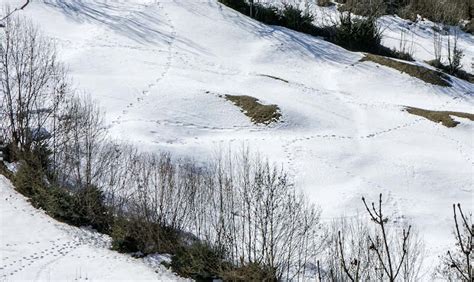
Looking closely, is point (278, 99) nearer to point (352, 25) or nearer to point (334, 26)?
point (352, 25)

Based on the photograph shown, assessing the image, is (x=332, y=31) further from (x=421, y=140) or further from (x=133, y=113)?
(x=133, y=113)

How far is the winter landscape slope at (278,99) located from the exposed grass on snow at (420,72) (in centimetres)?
55

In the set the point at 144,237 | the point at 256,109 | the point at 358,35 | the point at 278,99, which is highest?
the point at 358,35

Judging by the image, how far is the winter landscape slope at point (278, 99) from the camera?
24.1 m

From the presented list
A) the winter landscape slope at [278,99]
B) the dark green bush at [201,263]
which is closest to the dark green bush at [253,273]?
the dark green bush at [201,263]

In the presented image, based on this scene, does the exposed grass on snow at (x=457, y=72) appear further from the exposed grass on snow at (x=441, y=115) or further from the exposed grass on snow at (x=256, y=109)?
the exposed grass on snow at (x=256, y=109)

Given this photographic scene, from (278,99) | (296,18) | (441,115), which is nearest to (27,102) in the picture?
(278,99)

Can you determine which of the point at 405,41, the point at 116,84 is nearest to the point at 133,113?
the point at 116,84

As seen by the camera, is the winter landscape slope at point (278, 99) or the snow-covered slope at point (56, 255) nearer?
the snow-covered slope at point (56, 255)

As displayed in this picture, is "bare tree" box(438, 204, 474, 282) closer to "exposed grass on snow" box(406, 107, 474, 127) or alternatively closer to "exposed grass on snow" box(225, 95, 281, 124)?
"exposed grass on snow" box(406, 107, 474, 127)

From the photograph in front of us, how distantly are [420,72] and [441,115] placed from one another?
23.2 feet

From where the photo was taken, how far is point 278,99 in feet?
100

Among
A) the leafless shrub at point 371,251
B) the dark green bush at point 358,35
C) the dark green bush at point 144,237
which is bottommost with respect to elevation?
the dark green bush at point 144,237

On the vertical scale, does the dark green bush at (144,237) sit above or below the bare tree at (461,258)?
below
